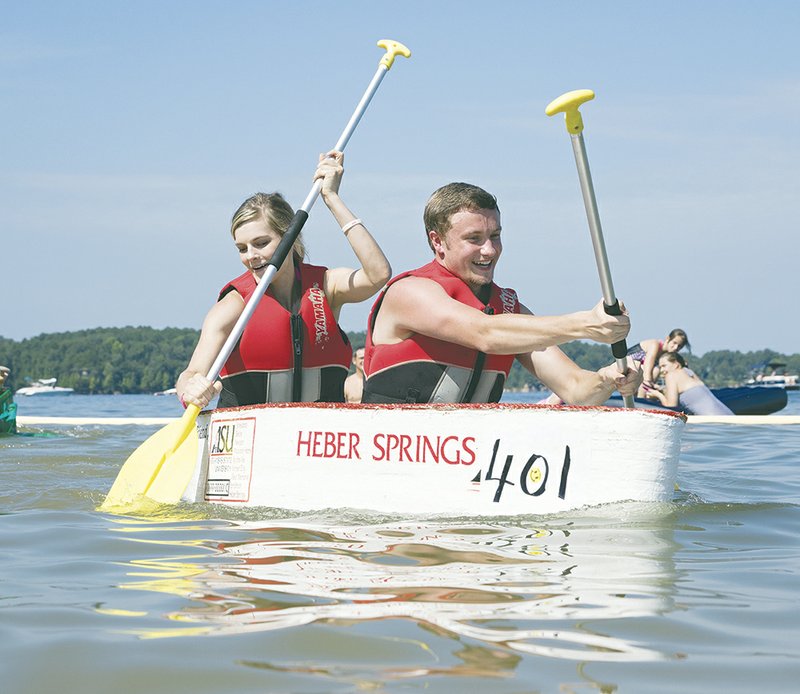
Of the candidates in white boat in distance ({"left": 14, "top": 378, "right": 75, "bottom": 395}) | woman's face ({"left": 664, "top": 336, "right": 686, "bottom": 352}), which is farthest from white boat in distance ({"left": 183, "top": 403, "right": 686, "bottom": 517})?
white boat in distance ({"left": 14, "top": 378, "right": 75, "bottom": 395})

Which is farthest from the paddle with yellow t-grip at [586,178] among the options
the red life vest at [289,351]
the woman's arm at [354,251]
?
the red life vest at [289,351]

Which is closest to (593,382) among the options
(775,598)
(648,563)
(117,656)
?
(648,563)

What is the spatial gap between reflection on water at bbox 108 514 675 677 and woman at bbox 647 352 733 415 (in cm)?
888

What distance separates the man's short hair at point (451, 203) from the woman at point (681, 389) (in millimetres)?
8715

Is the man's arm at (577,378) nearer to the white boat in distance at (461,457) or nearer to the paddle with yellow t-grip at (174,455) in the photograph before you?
the white boat in distance at (461,457)

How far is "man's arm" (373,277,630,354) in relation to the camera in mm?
3988

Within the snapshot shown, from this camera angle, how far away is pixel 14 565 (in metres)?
3.63

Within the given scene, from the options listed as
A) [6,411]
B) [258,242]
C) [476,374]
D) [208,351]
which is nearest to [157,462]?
[208,351]

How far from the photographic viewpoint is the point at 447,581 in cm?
315

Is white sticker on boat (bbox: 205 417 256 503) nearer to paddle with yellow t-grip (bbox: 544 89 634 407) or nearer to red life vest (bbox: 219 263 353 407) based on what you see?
red life vest (bbox: 219 263 353 407)

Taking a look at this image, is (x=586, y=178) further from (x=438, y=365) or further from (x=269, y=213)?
(x=269, y=213)

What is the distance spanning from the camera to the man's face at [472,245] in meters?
4.64

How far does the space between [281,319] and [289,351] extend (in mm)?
164

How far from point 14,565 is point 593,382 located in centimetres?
259
